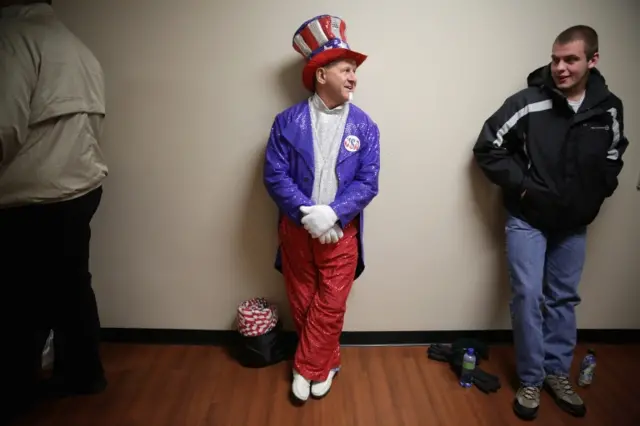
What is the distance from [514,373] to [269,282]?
1.26 metres

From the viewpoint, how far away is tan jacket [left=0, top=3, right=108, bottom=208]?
1.42 m

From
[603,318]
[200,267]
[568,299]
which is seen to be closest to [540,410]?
[568,299]

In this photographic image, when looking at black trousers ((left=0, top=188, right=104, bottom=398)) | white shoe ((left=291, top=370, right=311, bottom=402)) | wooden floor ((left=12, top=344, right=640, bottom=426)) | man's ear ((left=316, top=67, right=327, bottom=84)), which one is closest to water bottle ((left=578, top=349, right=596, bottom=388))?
wooden floor ((left=12, top=344, right=640, bottom=426))

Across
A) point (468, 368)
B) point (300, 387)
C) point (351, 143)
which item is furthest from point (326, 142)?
point (468, 368)

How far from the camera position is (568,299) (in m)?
1.95

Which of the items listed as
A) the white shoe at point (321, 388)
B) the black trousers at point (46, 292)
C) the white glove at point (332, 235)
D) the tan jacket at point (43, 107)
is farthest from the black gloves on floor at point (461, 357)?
the tan jacket at point (43, 107)

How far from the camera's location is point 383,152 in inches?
80.6

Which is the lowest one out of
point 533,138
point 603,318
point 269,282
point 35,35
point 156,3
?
point 603,318

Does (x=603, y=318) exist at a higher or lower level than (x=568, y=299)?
lower

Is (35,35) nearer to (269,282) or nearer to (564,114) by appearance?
(269,282)

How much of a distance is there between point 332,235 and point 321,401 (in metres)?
0.73

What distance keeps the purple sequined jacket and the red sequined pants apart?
0.43ft

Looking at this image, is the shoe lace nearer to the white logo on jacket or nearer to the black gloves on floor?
the black gloves on floor

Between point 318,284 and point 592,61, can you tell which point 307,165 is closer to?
point 318,284
